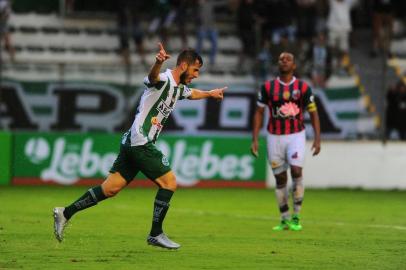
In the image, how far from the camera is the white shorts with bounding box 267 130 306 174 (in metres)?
15.3

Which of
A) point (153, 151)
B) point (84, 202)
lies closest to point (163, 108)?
point (153, 151)

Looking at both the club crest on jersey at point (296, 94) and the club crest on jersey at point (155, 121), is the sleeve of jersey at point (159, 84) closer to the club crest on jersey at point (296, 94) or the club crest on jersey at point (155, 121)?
the club crest on jersey at point (155, 121)

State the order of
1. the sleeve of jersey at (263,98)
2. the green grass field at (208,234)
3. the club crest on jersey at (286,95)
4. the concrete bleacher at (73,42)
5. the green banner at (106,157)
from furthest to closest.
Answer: the concrete bleacher at (73,42) < the green banner at (106,157) < the sleeve of jersey at (263,98) < the club crest on jersey at (286,95) < the green grass field at (208,234)

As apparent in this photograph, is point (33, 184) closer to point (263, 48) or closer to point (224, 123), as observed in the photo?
point (224, 123)

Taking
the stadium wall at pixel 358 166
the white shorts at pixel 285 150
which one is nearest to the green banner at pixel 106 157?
the stadium wall at pixel 358 166

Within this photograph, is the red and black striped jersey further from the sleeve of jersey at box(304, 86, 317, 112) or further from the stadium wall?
the stadium wall

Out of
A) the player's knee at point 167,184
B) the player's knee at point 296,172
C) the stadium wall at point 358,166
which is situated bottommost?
the stadium wall at point 358,166

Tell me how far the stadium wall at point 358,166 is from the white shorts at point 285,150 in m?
9.29

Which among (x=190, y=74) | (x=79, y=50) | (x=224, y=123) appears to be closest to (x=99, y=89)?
(x=224, y=123)

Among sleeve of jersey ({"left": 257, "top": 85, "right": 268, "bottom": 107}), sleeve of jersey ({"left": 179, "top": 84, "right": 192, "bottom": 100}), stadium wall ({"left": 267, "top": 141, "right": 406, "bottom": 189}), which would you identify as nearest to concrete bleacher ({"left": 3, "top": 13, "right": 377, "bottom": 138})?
stadium wall ({"left": 267, "top": 141, "right": 406, "bottom": 189})

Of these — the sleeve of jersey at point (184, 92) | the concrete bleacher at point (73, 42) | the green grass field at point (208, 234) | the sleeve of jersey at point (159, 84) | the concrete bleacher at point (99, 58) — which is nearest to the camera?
the green grass field at point (208, 234)

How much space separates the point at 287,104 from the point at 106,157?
952cm

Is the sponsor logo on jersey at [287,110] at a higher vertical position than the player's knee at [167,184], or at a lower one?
higher

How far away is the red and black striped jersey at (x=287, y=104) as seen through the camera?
15289 mm
